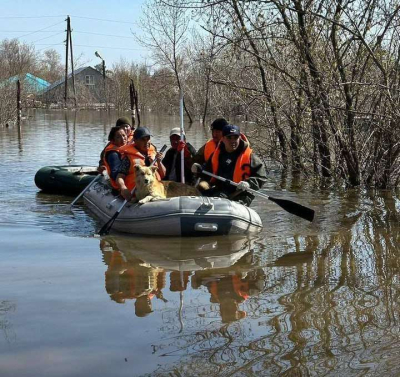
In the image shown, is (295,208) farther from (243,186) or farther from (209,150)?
(209,150)

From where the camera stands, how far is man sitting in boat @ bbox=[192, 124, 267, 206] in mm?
8891

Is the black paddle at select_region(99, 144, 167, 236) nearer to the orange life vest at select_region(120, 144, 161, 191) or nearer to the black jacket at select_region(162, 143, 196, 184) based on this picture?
the orange life vest at select_region(120, 144, 161, 191)

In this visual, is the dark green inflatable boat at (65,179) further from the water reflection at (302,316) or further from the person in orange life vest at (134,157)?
the water reflection at (302,316)

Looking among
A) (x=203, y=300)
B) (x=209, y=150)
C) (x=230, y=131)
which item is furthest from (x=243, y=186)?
(x=203, y=300)

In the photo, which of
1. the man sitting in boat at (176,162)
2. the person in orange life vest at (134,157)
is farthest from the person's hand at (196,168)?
the man sitting in boat at (176,162)

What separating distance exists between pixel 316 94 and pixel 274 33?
139 centimetres

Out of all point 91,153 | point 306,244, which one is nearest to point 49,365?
point 306,244

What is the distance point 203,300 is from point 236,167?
12.0ft

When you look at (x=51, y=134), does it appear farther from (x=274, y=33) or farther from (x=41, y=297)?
(x=41, y=297)

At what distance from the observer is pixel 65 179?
39.5 ft

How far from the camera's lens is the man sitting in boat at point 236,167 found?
8891 mm

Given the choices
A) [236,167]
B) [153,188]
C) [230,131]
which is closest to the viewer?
[230,131]

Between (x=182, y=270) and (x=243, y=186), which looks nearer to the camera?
(x=182, y=270)

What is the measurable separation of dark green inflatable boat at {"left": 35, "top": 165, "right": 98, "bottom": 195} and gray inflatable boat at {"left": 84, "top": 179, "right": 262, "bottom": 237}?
351 centimetres
